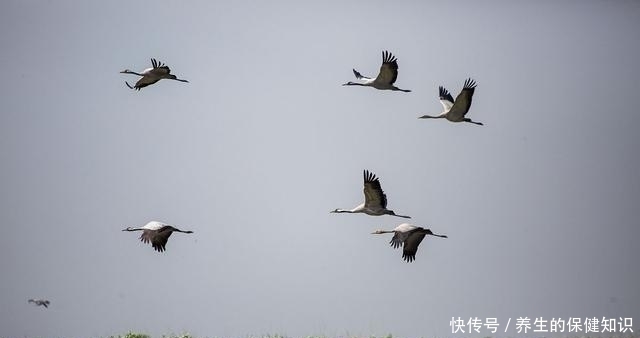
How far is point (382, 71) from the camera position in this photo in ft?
68.8

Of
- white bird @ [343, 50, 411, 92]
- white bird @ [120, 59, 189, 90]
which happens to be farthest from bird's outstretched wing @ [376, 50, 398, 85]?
white bird @ [120, 59, 189, 90]

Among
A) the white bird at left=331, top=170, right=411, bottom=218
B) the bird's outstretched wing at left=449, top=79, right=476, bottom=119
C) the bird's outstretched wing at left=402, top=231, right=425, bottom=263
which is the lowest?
the bird's outstretched wing at left=402, top=231, right=425, bottom=263

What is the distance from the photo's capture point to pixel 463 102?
2142 cm

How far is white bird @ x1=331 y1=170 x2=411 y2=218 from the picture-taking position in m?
19.9

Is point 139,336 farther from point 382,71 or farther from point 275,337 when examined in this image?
point 382,71

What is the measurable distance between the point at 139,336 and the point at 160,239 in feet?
8.61

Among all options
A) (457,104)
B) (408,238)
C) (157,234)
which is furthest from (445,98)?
(157,234)

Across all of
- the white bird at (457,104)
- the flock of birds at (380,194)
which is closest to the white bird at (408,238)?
the flock of birds at (380,194)

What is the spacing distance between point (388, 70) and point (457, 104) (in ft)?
5.32

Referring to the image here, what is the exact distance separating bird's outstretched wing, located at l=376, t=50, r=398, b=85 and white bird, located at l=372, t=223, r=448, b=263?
2976 mm

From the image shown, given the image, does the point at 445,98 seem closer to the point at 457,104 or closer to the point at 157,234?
the point at 457,104

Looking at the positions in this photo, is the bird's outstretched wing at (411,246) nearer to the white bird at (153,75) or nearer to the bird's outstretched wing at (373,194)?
the bird's outstretched wing at (373,194)

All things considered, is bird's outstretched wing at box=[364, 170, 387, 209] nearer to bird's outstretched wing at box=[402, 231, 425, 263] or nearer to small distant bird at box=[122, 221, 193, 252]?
bird's outstretched wing at box=[402, 231, 425, 263]

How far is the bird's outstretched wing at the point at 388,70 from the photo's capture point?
20.6 m
